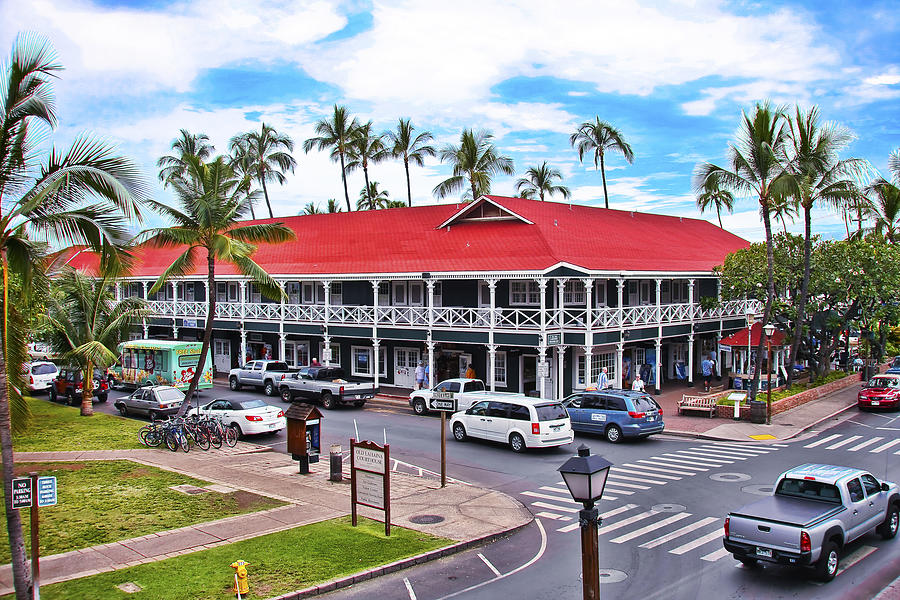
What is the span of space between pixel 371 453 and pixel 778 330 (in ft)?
88.6

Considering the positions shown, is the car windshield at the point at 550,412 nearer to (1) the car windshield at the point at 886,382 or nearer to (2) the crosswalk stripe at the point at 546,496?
(2) the crosswalk stripe at the point at 546,496

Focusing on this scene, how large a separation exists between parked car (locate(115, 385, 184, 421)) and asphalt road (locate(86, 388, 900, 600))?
5189 millimetres

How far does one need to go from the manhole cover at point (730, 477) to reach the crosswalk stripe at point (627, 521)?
372 cm

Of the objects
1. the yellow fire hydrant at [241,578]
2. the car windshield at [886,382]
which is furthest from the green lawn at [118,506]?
the car windshield at [886,382]

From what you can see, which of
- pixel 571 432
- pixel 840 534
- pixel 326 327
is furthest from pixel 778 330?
pixel 840 534

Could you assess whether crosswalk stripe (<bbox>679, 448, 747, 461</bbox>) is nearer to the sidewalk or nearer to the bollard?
the sidewalk

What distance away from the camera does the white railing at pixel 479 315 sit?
99.6 ft

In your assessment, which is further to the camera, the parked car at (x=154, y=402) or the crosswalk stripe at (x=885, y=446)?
the parked car at (x=154, y=402)

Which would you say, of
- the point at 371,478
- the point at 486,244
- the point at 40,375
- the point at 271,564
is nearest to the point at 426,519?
the point at 371,478

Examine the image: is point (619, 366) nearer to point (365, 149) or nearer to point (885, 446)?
point (885, 446)

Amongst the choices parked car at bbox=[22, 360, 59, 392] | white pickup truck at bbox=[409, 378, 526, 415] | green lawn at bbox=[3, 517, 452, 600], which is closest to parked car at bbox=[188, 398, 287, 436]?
white pickup truck at bbox=[409, 378, 526, 415]

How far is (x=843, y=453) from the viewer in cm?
2164

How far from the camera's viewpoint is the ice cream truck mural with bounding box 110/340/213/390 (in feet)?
112

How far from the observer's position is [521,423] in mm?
21812
